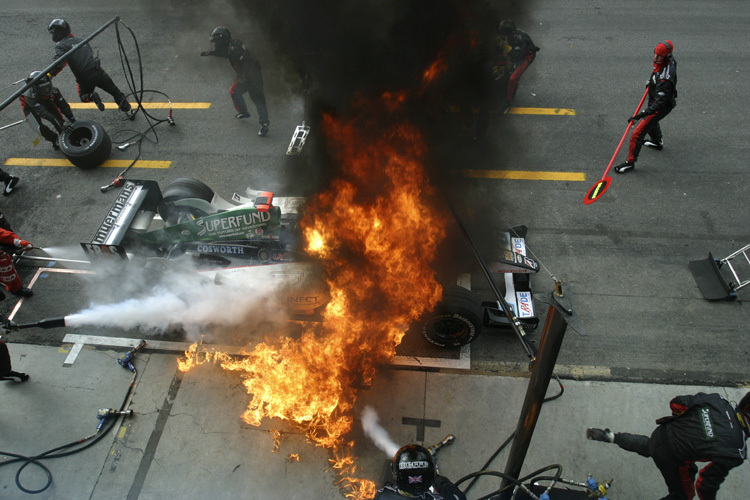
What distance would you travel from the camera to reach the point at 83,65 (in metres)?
8.73

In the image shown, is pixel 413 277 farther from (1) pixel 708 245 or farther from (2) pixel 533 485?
(1) pixel 708 245

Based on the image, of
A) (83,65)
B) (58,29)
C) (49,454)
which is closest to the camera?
(49,454)

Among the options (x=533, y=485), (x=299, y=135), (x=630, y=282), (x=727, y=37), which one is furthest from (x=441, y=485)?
(x=727, y=37)

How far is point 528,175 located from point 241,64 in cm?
497

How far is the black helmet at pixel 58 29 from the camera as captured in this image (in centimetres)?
848

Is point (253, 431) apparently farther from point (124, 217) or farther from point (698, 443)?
point (698, 443)

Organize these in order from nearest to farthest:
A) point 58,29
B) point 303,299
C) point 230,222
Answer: point 303,299
point 230,222
point 58,29

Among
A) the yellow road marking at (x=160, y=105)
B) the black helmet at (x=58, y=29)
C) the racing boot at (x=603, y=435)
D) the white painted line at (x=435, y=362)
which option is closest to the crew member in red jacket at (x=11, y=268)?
the black helmet at (x=58, y=29)

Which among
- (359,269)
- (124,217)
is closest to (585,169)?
(359,269)

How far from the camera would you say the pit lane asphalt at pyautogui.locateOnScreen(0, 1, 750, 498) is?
20.6 feet

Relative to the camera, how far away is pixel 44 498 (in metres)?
5.22

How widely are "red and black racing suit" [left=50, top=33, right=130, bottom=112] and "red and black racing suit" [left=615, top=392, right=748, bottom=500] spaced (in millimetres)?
9630

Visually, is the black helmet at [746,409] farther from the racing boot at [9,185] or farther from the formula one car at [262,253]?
the racing boot at [9,185]

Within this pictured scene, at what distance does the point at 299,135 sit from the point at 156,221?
2.80m
